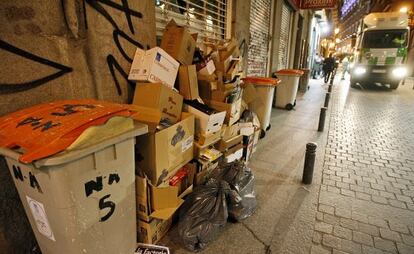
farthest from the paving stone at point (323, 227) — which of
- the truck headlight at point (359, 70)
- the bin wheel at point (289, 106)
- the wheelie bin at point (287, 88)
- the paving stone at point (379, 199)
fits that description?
the truck headlight at point (359, 70)

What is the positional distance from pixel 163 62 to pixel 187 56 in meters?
0.51

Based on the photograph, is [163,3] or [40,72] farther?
[163,3]

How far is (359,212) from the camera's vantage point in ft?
8.49

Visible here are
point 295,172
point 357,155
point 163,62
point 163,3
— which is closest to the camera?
point 163,62

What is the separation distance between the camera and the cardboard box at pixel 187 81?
8.80ft

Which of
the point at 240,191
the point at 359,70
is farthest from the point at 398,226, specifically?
the point at 359,70

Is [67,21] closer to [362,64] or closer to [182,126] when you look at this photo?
[182,126]

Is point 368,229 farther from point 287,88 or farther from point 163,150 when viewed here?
point 287,88

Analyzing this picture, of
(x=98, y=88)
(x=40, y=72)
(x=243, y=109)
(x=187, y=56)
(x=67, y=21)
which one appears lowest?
(x=243, y=109)

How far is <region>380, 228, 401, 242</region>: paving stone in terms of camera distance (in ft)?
7.28

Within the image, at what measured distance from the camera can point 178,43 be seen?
2.66 meters

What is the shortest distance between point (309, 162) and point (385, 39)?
38.6 ft

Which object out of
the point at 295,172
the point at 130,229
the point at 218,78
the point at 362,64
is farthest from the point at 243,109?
the point at 362,64

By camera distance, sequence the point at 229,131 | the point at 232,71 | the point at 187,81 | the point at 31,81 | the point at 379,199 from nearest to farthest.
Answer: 1. the point at 31,81
2. the point at 187,81
3. the point at 379,199
4. the point at 229,131
5. the point at 232,71
